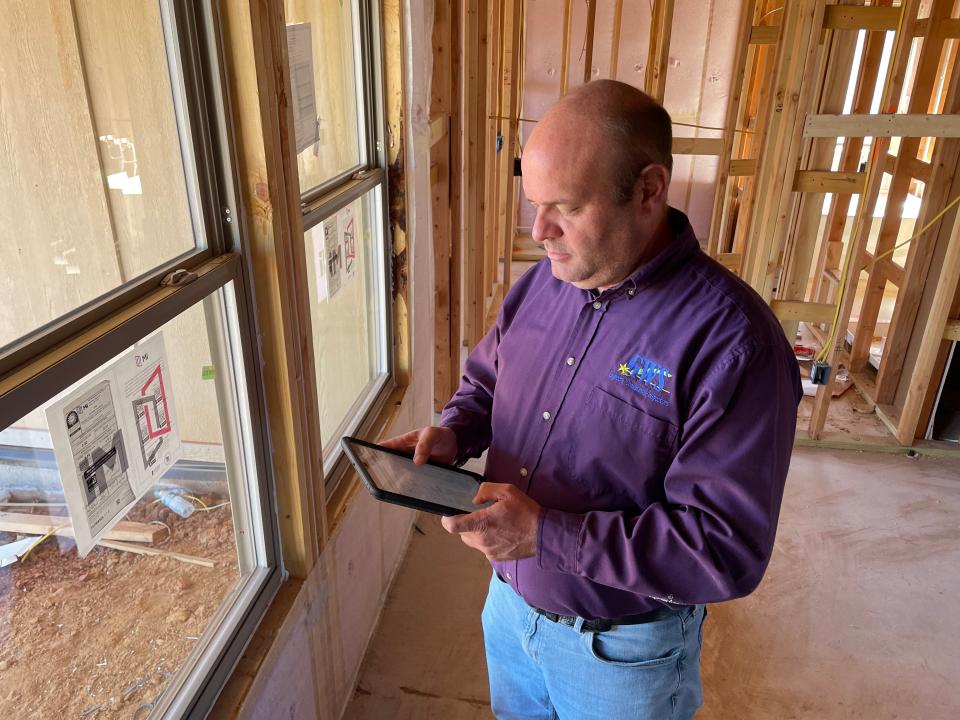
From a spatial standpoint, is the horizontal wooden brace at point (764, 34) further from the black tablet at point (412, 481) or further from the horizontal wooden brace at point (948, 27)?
the black tablet at point (412, 481)

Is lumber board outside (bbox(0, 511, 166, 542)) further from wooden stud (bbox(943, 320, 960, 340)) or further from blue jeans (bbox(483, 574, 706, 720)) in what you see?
wooden stud (bbox(943, 320, 960, 340))

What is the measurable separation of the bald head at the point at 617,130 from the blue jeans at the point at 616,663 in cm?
76

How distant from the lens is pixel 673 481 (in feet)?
3.49

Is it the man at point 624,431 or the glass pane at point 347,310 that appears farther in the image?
the glass pane at point 347,310

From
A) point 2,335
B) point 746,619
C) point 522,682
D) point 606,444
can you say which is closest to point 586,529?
point 606,444

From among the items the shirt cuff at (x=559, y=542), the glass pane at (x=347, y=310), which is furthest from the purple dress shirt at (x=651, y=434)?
the glass pane at (x=347, y=310)

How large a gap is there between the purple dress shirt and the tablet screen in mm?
118

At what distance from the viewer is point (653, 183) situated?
1074mm

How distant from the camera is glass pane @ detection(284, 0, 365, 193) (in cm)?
162

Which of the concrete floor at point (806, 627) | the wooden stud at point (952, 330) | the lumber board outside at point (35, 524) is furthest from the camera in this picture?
the wooden stud at point (952, 330)

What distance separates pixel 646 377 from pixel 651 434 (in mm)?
90

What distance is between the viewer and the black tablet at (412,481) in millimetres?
1129

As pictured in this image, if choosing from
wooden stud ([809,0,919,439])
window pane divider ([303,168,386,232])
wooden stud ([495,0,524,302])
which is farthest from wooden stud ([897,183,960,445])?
window pane divider ([303,168,386,232])

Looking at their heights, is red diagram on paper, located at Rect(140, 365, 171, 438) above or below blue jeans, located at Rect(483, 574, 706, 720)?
above
